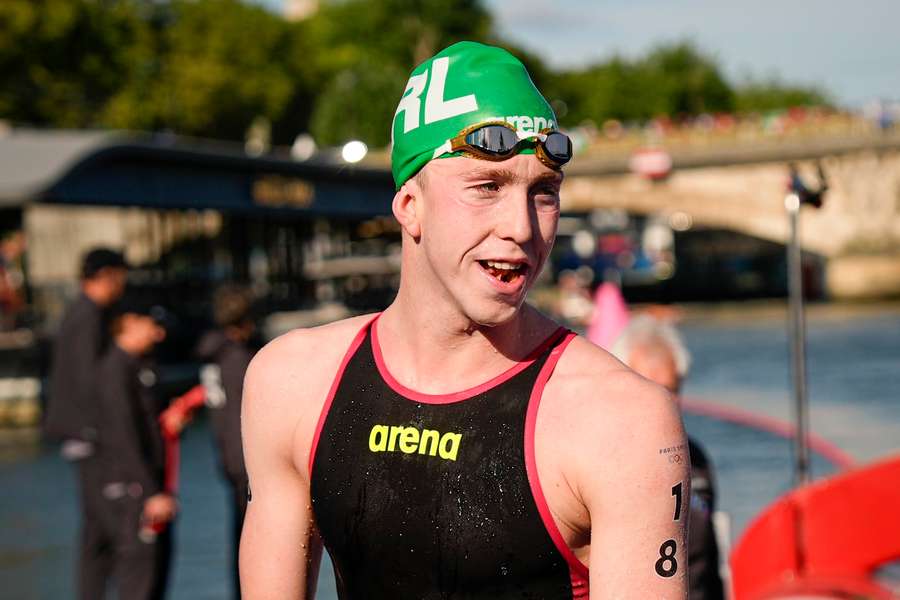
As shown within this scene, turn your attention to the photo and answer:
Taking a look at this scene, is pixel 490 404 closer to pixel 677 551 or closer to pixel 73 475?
pixel 677 551

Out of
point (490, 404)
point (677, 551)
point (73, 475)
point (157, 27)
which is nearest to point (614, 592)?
point (677, 551)

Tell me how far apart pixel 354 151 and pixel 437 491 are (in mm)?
818

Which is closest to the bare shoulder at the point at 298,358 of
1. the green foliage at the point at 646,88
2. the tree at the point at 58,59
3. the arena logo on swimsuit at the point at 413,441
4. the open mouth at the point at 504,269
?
the arena logo on swimsuit at the point at 413,441

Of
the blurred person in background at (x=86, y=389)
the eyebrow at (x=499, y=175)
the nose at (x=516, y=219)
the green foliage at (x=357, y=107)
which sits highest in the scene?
the green foliage at (x=357, y=107)

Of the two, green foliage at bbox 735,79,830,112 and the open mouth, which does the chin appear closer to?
the open mouth

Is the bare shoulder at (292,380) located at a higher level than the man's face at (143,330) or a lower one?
higher

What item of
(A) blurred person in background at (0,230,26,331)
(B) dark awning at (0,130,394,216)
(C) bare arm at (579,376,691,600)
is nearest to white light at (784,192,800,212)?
(C) bare arm at (579,376,691,600)

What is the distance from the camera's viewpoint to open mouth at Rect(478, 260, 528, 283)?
7.28 ft

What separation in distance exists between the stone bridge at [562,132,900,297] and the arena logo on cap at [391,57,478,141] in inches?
2081

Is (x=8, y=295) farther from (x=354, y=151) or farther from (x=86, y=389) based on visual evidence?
(x=354, y=151)

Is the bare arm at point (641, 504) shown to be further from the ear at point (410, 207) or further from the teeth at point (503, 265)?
the ear at point (410, 207)

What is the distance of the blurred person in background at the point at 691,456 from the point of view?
4.23 meters

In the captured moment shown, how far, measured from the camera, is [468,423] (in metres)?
2.29

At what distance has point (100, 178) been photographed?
26.8 meters
